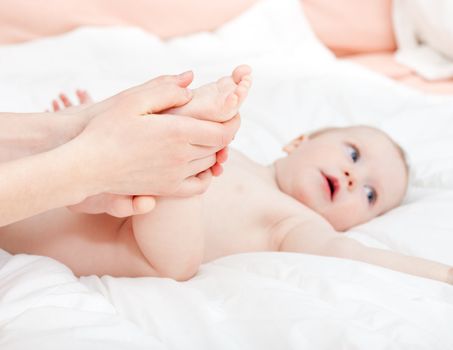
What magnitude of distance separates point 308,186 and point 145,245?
0.47 meters

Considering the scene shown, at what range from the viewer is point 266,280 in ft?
3.09

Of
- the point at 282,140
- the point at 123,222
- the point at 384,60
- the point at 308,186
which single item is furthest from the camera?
the point at 384,60

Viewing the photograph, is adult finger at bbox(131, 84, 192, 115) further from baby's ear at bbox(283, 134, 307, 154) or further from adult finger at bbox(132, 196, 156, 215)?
baby's ear at bbox(283, 134, 307, 154)

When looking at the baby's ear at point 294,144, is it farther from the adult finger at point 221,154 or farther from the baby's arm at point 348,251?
the adult finger at point 221,154

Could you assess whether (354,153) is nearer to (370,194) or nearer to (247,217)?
(370,194)

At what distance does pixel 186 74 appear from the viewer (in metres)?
0.94

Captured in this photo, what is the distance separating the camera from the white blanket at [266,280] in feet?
2.63

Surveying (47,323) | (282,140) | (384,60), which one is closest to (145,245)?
(47,323)

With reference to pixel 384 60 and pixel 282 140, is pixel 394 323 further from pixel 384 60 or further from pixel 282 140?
pixel 384 60

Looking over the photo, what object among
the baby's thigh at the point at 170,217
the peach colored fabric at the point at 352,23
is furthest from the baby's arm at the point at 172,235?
the peach colored fabric at the point at 352,23

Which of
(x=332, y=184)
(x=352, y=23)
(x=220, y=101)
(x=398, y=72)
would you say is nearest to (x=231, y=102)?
(x=220, y=101)

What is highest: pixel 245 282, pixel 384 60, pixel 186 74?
pixel 186 74

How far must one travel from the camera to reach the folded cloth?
6.89 feet

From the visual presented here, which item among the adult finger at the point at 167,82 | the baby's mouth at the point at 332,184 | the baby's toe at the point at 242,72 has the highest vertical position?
the baby's toe at the point at 242,72
